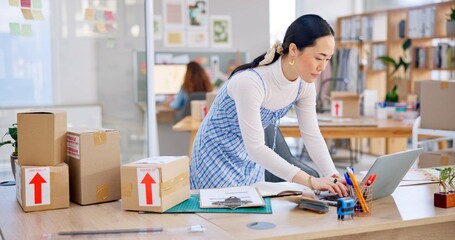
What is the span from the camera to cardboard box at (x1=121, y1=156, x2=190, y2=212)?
202cm

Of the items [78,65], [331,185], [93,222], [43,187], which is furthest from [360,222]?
[78,65]

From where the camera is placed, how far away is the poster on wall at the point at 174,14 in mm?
7094

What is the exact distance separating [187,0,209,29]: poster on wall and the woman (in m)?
4.66

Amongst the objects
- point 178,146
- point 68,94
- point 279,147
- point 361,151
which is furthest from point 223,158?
point 361,151

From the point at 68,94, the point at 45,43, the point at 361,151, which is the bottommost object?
the point at 361,151

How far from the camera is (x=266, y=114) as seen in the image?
2.48 metres

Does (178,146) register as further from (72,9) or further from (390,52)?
(390,52)

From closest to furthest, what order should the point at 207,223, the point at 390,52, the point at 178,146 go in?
the point at 207,223, the point at 178,146, the point at 390,52

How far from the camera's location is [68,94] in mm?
4605

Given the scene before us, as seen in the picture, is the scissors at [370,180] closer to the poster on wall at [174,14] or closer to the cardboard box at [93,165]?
the cardboard box at [93,165]

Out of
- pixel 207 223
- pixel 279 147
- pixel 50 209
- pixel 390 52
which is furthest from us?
pixel 390 52

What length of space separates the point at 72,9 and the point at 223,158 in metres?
2.51

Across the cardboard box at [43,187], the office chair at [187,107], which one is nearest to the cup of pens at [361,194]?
the cardboard box at [43,187]

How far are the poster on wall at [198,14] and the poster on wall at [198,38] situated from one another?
82 millimetres
